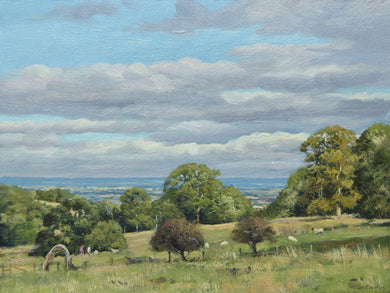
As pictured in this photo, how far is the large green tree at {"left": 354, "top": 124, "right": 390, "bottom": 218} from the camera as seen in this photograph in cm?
2448

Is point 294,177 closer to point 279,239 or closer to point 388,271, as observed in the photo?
point 279,239

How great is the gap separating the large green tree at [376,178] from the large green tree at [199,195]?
18130 millimetres

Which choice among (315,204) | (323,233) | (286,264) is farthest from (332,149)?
(286,264)

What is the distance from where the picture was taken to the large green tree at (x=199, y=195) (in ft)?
136

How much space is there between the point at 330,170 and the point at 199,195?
16134 mm

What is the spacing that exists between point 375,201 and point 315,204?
24.3 metres

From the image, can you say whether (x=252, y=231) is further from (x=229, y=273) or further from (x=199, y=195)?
(x=199, y=195)

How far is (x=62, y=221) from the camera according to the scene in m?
29.5

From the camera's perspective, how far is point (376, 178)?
24.9 meters

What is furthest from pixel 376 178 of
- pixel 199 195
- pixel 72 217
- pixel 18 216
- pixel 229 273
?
pixel 18 216

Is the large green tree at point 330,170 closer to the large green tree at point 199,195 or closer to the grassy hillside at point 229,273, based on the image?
the large green tree at point 199,195

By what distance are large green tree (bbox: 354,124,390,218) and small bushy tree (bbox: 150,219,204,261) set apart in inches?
441

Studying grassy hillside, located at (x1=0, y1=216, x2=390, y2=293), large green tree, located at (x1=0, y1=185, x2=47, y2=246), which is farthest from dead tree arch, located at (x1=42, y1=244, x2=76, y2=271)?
large green tree, located at (x1=0, y1=185, x2=47, y2=246)

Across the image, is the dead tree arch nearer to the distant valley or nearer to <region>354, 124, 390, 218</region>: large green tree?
the distant valley
